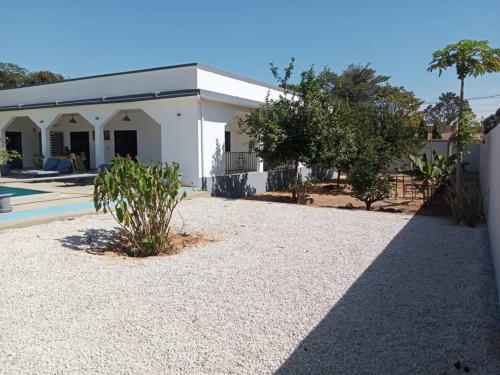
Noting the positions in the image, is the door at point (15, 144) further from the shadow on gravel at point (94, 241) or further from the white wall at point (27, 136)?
the shadow on gravel at point (94, 241)

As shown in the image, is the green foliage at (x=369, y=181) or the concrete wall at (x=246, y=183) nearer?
the green foliage at (x=369, y=181)

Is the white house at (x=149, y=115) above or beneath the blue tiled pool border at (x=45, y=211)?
above

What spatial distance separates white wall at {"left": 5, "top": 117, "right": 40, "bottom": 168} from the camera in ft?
77.5

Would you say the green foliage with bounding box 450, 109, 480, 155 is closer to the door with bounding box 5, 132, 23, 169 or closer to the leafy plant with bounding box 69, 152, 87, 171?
the leafy plant with bounding box 69, 152, 87, 171

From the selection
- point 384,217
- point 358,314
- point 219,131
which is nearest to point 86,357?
point 358,314

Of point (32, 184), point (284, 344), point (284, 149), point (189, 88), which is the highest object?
point (189, 88)

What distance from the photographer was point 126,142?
2080cm

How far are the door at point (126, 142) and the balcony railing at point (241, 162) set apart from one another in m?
5.58

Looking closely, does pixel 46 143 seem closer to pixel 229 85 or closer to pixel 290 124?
pixel 229 85

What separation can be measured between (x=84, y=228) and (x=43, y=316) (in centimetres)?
468

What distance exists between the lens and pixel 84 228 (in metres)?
8.66

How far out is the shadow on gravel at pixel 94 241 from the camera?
711 cm

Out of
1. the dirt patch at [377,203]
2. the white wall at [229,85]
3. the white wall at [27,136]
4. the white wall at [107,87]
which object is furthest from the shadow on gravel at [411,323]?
the white wall at [27,136]

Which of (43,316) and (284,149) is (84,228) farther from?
(284,149)
